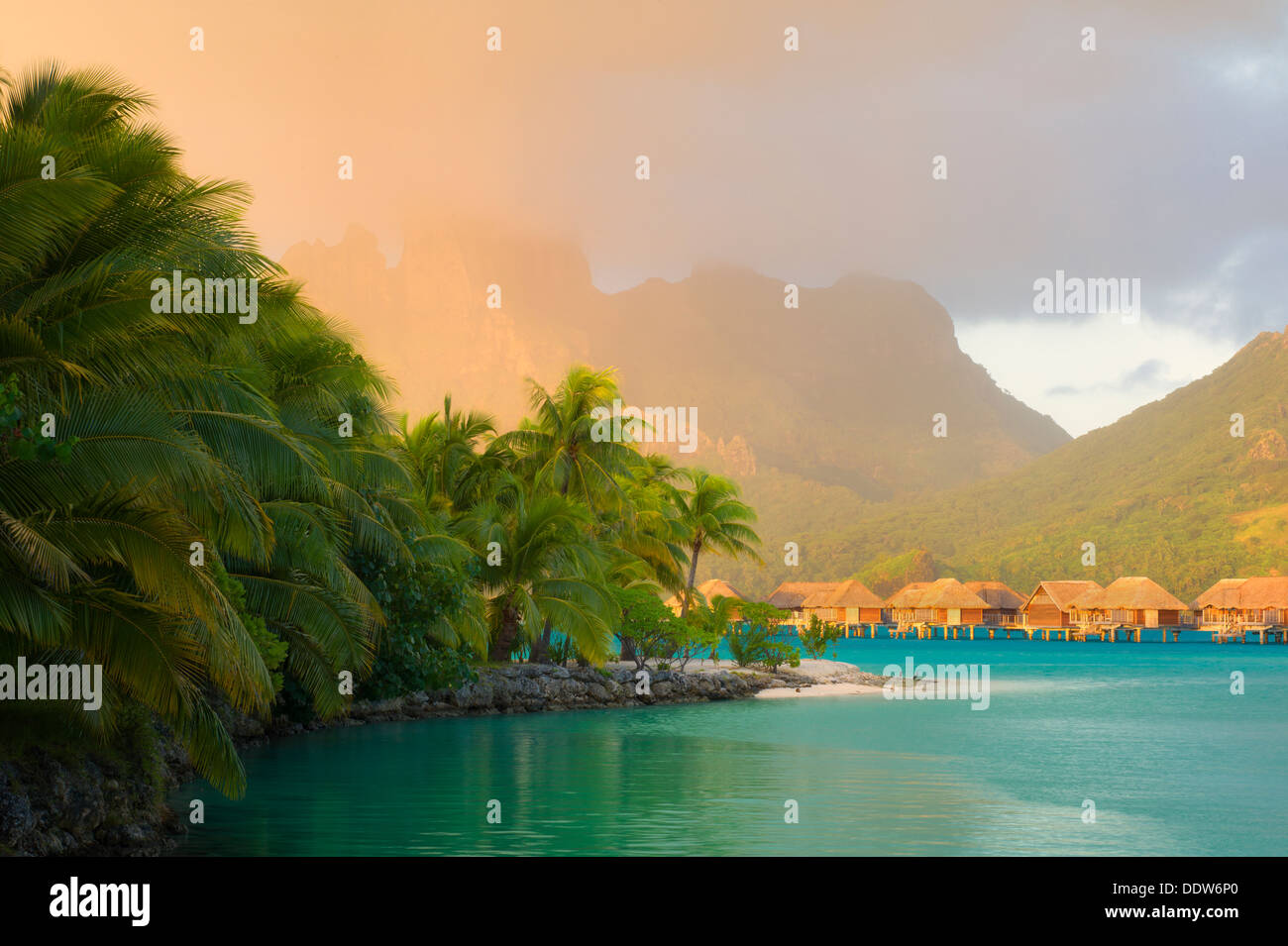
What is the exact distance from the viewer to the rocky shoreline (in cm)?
1189

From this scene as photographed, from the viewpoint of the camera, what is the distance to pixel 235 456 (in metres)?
11.1

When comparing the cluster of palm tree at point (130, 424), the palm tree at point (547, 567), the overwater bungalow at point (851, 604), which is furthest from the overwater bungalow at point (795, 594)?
the cluster of palm tree at point (130, 424)

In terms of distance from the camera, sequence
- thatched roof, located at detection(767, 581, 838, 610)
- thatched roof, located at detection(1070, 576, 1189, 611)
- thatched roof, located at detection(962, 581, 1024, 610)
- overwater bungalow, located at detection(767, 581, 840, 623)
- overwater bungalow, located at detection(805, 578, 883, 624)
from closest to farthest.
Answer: thatched roof, located at detection(1070, 576, 1189, 611) → overwater bungalow, located at detection(805, 578, 883, 624) → overwater bungalow, located at detection(767, 581, 840, 623) → thatched roof, located at detection(767, 581, 838, 610) → thatched roof, located at detection(962, 581, 1024, 610)

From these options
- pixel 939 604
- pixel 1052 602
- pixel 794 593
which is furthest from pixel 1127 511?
pixel 794 593

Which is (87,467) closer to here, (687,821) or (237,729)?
(687,821)

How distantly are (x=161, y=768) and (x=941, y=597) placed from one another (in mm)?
90578

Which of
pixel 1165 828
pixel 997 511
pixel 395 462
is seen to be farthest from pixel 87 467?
pixel 997 511

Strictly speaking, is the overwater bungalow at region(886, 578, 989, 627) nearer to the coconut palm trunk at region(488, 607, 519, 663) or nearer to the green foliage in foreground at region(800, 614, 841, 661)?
the green foliage in foreground at region(800, 614, 841, 661)

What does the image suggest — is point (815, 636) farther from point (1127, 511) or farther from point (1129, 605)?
point (1127, 511)

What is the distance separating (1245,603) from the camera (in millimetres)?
89438

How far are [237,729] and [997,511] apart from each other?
12930cm

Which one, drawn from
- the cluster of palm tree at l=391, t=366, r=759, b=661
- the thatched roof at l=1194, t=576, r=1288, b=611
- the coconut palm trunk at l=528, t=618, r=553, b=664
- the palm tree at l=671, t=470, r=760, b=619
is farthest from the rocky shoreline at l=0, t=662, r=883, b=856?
the thatched roof at l=1194, t=576, r=1288, b=611

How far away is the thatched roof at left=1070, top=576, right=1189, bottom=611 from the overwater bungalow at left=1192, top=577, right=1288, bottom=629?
3.49m

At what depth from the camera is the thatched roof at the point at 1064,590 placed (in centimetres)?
9588
